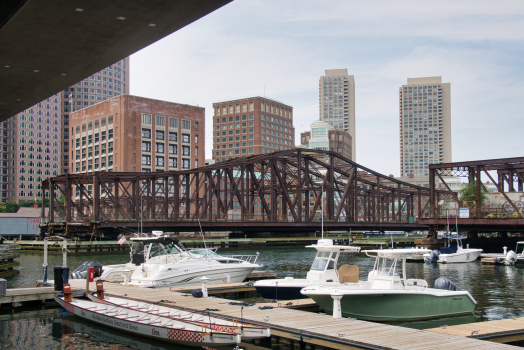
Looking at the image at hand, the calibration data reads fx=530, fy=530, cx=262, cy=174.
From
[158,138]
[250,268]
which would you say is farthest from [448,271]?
[158,138]

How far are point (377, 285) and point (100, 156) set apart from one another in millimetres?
130931

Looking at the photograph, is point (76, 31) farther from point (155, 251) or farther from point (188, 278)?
point (155, 251)

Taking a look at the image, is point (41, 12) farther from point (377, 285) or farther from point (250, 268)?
point (250, 268)

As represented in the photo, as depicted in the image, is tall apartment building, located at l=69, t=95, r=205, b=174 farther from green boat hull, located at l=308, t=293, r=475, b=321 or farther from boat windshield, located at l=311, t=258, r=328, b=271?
Answer: green boat hull, located at l=308, t=293, r=475, b=321

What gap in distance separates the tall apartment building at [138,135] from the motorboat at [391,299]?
11720 centimetres

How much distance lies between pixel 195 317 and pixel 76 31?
12.3m

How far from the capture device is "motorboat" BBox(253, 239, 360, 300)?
85.8 ft

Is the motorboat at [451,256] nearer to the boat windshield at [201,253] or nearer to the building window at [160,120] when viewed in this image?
the boat windshield at [201,253]

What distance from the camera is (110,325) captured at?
21906mm

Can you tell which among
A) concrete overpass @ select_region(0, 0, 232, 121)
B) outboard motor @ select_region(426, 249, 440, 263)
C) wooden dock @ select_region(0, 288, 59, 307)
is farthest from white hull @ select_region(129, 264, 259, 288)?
outboard motor @ select_region(426, 249, 440, 263)

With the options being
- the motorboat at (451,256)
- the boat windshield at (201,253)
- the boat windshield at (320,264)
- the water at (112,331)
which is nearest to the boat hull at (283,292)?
the boat windshield at (320,264)

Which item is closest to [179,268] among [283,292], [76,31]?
[283,292]

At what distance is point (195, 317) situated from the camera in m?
20.1

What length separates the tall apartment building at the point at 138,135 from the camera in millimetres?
136125
